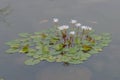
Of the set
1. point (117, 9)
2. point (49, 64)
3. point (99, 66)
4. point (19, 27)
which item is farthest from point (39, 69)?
point (117, 9)

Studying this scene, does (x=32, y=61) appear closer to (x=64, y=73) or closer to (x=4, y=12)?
(x=64, y=73)

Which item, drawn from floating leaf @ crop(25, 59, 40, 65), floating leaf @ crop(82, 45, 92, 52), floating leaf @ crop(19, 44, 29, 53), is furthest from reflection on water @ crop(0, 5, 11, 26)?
floating leaf @ crop(82, 45, 92, 52)

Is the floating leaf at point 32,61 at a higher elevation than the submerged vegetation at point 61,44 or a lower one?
lower

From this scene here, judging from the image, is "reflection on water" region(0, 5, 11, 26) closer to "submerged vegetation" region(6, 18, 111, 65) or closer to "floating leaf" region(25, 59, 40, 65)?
"submerged vegetation" region(6, 18, 111, 65)

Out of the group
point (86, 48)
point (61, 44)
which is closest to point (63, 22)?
point (61, 44)

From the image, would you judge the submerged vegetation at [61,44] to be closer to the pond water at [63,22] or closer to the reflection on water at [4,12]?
the pond water at [63,22]

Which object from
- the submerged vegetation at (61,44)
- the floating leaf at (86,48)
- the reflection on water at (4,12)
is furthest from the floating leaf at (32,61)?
the reflection on water at (4,12)
